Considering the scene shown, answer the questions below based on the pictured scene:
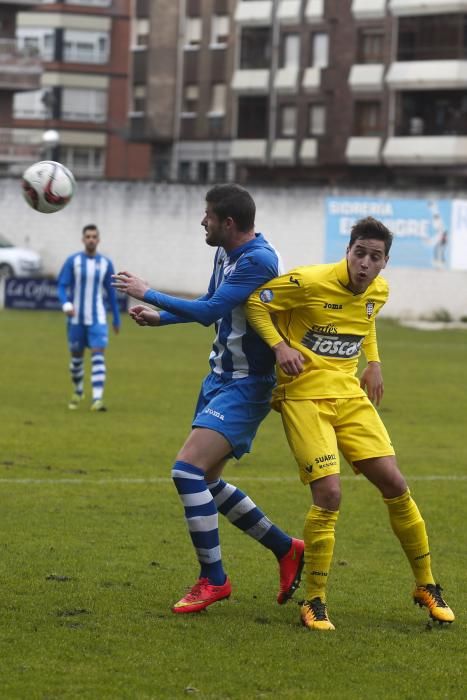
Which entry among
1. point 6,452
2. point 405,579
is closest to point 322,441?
point 405,579

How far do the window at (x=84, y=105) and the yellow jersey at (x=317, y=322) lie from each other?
79.3 metres

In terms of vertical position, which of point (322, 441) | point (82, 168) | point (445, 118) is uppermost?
point (322, 441)

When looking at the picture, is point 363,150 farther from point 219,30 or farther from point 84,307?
point 84,307

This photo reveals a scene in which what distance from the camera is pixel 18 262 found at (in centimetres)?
4781

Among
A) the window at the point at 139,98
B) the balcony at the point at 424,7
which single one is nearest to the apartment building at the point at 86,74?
the window at the point at 139,98

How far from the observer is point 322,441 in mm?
7387

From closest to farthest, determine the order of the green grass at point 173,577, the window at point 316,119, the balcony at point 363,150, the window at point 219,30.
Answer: the green grass at point 173,577, the balcony at point 363,150, the window at point 316,119, the window at point 219,30

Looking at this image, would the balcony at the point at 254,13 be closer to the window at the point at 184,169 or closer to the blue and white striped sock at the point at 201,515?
the window at the point at 184,169

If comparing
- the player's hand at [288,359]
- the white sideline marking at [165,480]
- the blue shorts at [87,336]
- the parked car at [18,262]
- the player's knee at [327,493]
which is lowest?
the parked car at [18,262]

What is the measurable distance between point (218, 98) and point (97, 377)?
59.9 m

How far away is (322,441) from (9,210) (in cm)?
4498

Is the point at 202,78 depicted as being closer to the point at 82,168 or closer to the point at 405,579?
the point at 82,168

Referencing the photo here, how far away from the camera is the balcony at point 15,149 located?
68.0 m

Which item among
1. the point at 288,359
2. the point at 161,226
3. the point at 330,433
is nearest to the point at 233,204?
the point at 288,359
